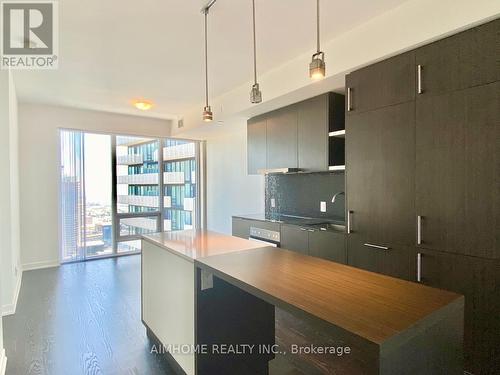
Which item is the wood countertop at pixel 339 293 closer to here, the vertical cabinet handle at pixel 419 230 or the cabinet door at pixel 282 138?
the vertical cabinet handle at pixel 419 230

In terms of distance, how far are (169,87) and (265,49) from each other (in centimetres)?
166

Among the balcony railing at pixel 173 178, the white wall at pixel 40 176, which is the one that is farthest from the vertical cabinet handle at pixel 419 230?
the white wall at pixel 40 176

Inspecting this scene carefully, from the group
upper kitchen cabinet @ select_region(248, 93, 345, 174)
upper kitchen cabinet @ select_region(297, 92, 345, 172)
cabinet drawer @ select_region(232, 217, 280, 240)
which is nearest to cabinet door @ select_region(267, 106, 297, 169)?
upper kitchen cabinet @ select_region(248, 93, 345, 174)

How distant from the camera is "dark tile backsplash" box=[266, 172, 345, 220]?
3625 mm

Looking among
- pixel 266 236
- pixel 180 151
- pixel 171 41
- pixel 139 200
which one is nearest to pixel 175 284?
pixel 266 236

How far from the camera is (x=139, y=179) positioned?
602cm

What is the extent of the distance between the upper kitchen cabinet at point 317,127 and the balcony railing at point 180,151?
3547mm

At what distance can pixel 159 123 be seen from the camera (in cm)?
592

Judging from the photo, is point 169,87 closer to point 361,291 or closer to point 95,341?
point 95,341

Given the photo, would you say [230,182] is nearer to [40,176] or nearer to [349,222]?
[40,176]

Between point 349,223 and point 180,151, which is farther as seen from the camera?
point 180,151

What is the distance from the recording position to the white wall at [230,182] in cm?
514

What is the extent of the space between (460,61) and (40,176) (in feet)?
18.6

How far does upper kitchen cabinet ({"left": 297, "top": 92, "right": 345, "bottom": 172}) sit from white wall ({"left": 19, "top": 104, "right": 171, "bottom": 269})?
13.0 ft
